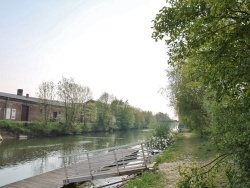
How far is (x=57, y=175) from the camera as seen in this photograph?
1123 centimetres

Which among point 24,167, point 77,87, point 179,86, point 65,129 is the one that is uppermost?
point 77,87

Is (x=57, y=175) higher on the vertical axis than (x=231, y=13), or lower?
lower

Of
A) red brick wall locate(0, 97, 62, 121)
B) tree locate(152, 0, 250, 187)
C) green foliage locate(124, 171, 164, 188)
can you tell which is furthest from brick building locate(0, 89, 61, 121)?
tree locate(152, 0, 250, 187)

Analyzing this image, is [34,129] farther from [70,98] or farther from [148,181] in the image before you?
[148,181]

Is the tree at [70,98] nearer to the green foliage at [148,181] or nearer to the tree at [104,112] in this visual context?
the tree at [104,112]

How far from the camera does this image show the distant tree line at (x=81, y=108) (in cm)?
4203

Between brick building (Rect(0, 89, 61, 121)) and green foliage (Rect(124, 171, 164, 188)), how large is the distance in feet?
113

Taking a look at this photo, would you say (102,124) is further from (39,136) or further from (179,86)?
(179,86)

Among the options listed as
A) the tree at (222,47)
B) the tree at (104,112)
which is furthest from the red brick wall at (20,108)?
the tree at (222,47)

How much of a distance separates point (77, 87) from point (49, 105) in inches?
261

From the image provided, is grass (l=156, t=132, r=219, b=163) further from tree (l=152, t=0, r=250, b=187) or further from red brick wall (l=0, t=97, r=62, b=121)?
red brick wall (l=0, t=97, r=62, b=121)

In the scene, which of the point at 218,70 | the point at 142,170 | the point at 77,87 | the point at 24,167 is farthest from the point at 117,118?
the point at 218,70

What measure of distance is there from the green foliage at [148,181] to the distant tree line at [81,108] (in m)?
16.1

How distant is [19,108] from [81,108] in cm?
1184
